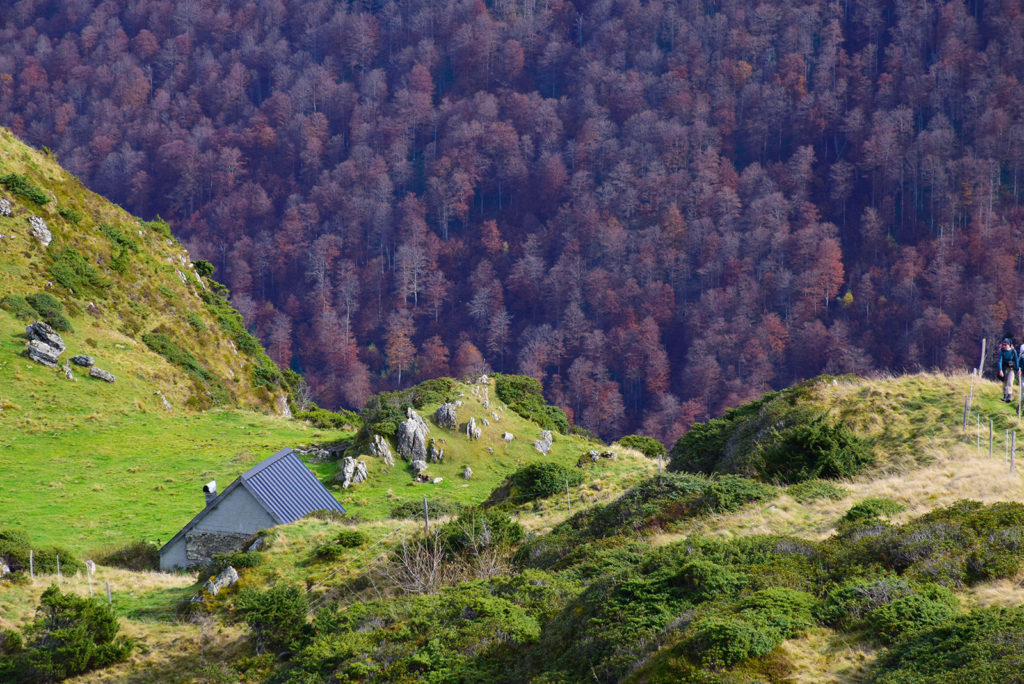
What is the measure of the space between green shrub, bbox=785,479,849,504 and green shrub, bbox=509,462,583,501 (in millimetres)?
10128

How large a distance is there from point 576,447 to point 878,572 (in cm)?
3437

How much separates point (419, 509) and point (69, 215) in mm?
35939

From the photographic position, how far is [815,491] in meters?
25.6

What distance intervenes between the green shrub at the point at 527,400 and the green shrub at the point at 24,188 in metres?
29.7

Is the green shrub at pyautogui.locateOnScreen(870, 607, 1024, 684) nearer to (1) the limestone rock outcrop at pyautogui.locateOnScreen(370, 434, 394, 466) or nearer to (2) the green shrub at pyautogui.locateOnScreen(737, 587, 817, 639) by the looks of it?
(2) the green shrub at pyautogui.locateOnScreen(737, 587, 817, 639)

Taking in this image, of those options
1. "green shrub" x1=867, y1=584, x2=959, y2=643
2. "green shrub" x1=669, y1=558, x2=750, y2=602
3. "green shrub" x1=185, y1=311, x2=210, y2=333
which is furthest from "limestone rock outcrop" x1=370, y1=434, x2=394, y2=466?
"green shrub" x1=867, y1=584, x2=959, y2=643

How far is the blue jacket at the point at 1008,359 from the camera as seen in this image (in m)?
30.4

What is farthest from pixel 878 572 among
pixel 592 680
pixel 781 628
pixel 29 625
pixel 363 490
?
pixel 363 490

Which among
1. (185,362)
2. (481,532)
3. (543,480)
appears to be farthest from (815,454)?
(185,362)

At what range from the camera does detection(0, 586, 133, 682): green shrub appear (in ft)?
77.5

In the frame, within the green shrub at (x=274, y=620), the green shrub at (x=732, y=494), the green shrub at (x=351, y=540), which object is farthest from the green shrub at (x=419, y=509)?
the green shrub at (x=732, y=494)

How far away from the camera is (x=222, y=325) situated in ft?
223

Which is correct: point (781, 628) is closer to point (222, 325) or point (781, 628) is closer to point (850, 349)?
point (222, 325)

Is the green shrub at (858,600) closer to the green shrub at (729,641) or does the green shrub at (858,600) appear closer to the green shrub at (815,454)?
the green shrub at (729,641)
